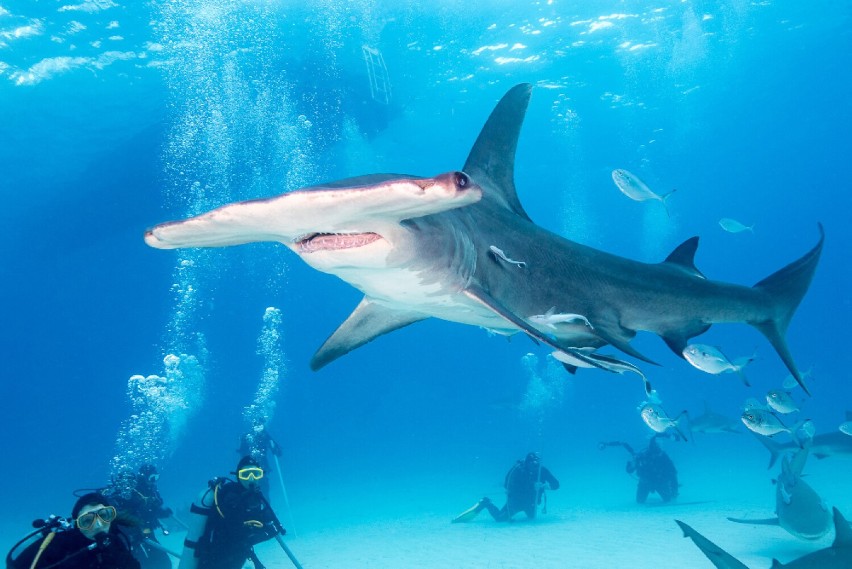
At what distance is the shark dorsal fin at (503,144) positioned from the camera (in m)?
4.39

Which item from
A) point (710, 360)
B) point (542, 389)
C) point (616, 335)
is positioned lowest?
point (710, 360)

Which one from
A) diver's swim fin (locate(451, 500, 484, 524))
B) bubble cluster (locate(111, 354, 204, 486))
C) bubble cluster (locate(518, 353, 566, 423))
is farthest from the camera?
bubble cluster (locate(518, 353, 566, 423))

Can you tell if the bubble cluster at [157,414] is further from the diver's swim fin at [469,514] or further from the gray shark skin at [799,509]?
the gray shark skin at [799,509]

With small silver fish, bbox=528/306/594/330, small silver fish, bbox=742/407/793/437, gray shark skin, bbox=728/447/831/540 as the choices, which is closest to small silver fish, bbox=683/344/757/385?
small silver fish, bbox=742/407/793/437

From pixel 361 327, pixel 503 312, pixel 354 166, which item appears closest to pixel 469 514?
pixel 361 327

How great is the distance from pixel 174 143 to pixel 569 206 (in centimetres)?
4904

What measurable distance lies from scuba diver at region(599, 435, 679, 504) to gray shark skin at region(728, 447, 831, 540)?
21.6 feet

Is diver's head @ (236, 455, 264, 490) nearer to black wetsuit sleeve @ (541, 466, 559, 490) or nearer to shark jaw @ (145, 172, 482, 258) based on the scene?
shark jaw @ (145, 172, 482, 258)

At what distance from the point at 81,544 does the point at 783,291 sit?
19.6 feet

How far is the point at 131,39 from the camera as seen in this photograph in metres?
21.4

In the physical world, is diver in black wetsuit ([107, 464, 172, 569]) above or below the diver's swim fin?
above

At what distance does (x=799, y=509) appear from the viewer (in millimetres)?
8320

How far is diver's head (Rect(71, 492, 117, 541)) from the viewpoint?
3221mm

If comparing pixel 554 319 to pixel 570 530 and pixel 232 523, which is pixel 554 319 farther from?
pixel 570 530
